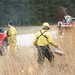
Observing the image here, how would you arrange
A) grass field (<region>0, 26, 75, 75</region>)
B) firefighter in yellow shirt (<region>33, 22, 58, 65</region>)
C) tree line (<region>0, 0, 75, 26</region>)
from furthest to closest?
tree line (<region>0, 0, 75, 26</region>), firefighter in yellow shirt (<region>33, 22, 58, 65</region>), grass field (<region>0, 26, 75, 75</region>)

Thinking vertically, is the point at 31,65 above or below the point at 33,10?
below

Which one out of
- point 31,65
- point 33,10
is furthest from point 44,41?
point 33,10

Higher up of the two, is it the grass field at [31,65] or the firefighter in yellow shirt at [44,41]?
the firefighter in yellow shirt at [44,41]

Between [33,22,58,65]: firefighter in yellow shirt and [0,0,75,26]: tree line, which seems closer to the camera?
[33,22,58,65]: firefighter in yellow shirt

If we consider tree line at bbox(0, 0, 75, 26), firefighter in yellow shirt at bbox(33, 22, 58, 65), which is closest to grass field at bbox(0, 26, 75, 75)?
firefighter in yellow shirt at bbox(33, 22, 58, 65)

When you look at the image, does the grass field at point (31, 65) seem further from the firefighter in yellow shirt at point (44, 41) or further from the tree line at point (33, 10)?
the tree line at point (33, 10)

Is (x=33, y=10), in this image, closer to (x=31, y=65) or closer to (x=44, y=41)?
(x=44, y=41)

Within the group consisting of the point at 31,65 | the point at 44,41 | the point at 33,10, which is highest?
the point at 33,10

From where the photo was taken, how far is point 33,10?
4638 cm

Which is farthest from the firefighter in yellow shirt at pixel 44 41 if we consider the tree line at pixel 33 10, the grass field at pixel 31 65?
the tree line at pixel 33 10

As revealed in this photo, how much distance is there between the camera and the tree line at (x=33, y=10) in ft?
141

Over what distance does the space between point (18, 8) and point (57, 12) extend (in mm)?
7563

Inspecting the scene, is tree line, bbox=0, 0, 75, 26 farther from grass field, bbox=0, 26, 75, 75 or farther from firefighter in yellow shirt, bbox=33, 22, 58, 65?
grass field, bbox=0, 26, 75, 75

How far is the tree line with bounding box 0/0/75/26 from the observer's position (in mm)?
42875
